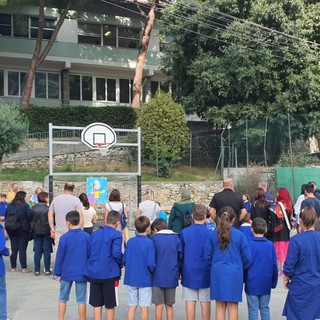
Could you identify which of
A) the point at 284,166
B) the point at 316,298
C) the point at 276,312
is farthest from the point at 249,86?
the point at 316,298

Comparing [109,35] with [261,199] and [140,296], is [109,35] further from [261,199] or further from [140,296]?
[140,296]

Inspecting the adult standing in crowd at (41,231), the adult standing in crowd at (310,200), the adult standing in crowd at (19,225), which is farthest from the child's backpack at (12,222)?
the adult standing in crowd at (310,200)

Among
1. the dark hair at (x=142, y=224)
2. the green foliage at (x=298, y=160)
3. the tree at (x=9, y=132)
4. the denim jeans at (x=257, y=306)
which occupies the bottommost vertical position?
the denim jeans at (x=257, y=306)

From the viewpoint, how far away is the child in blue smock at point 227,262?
6.21 meters

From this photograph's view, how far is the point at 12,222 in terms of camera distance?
1091 cm

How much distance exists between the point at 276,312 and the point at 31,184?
50.4ft

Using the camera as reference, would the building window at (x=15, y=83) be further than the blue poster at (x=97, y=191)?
Yes

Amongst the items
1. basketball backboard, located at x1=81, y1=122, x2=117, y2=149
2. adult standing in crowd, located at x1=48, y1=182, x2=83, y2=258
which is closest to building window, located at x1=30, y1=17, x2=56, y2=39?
basketball backboard, located at x1=81, y1=122, x2=117, y2=149

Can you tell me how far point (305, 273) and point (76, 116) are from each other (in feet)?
87.3

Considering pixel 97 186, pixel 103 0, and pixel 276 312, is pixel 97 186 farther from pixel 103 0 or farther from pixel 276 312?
pixel 103 0

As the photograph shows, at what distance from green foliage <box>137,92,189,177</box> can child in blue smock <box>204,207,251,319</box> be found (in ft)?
60.6

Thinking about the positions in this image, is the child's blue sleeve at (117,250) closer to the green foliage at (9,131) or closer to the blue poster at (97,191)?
the blue poster at (97,191)

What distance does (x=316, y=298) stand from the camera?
18.5 ft

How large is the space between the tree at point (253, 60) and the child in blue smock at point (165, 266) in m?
18.3
